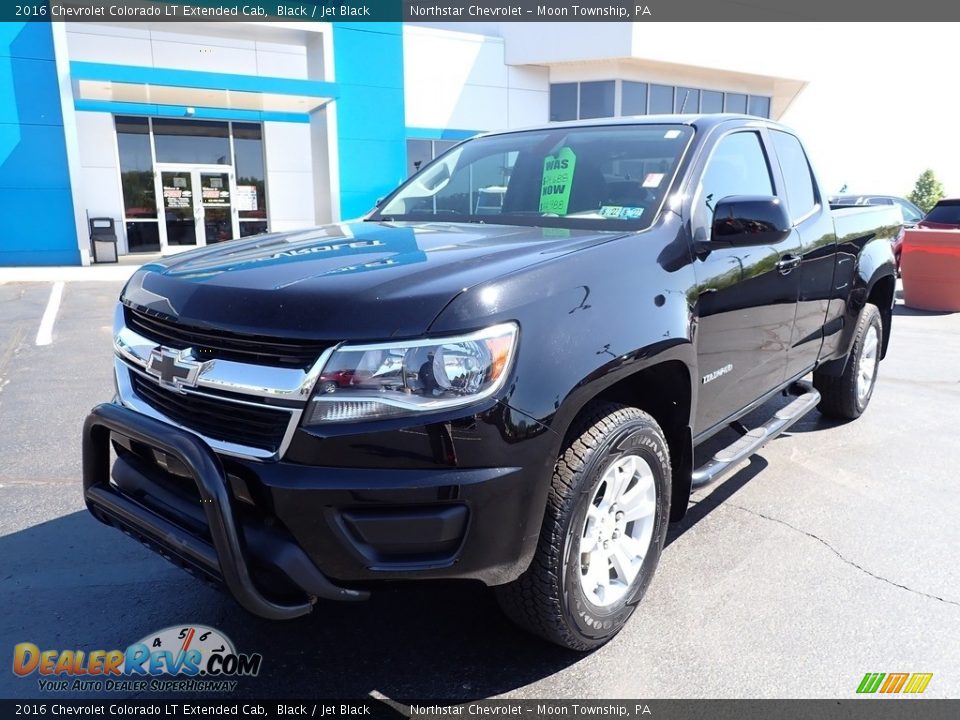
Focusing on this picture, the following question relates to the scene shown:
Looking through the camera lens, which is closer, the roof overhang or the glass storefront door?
the roof overhang

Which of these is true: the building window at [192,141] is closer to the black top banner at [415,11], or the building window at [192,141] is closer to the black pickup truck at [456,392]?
the black top banner at [415,11]

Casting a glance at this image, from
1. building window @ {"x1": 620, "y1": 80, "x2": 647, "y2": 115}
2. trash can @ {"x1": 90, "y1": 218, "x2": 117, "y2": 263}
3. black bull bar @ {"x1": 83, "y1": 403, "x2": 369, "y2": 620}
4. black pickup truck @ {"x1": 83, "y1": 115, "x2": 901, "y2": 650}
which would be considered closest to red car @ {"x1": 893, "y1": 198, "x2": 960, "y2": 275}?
building window @ {"x1": 620, "y1": 80, "x2": 647, "y2": 115}

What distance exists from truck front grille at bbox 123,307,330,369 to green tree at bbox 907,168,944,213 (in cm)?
4338

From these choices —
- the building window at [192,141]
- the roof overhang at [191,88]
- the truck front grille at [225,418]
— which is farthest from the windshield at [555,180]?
the building window at [192,141]

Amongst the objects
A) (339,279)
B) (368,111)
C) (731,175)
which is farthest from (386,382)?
(368,111)

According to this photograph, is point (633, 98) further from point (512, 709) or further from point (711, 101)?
point (512, 709)

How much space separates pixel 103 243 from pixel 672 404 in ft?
57.0

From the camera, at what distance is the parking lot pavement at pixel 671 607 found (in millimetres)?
2525

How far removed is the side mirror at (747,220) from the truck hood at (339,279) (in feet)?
1.68

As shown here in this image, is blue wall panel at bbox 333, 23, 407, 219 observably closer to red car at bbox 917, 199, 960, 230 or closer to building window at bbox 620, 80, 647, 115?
building window at bbox 620, 80, 647, 115

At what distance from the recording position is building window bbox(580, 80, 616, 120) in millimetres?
22312

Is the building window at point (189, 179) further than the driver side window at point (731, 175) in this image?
Yes

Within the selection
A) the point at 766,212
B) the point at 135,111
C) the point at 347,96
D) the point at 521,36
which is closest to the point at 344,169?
the point at 347,96

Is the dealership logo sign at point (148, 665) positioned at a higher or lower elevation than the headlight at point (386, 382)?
lower
